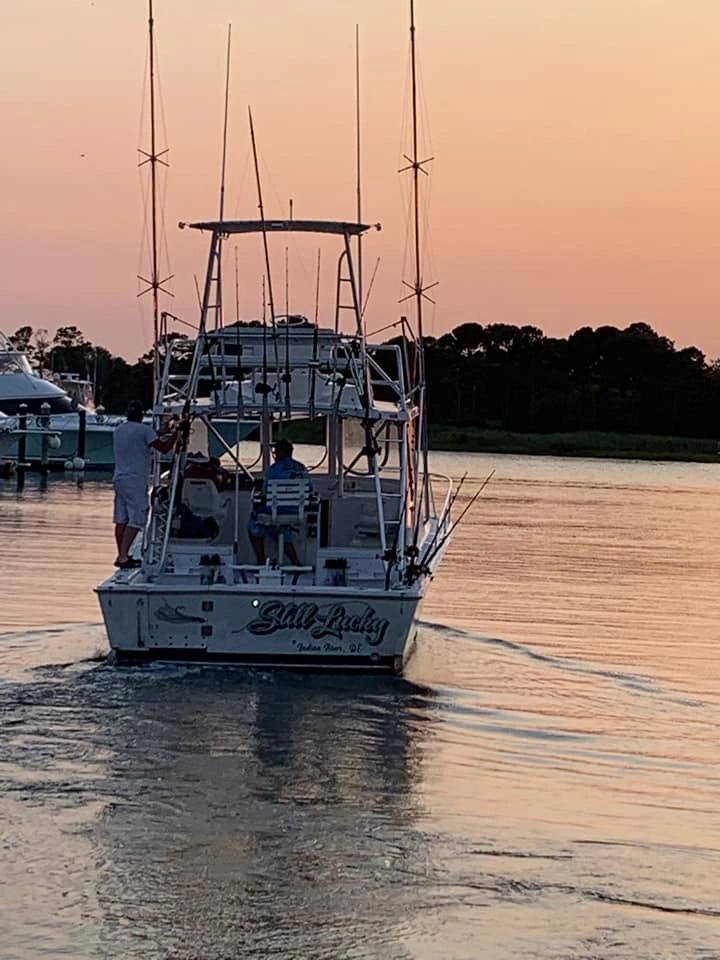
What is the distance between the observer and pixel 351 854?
32.4 feet

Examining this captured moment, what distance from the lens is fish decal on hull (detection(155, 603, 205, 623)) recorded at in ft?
49.4

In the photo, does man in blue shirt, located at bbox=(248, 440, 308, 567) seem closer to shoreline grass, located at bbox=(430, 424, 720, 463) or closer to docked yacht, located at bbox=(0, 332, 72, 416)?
docked yacht, located at bbox=(0, 332, 72, 416)

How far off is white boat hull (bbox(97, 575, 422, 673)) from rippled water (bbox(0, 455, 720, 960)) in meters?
0.21

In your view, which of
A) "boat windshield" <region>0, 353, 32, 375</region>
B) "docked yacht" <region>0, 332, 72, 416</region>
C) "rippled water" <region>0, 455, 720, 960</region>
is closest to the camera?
"rippled water" <region>0, 455, 720, 960</region>

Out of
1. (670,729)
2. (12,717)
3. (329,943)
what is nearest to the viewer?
(329,943)

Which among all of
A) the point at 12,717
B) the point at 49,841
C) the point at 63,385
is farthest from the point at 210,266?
the point at 63,385


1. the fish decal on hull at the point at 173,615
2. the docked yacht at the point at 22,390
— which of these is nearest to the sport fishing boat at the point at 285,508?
the fish decal on hull at the point at 173,615

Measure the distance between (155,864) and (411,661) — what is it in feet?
25.5

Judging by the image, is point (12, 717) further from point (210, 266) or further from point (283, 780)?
point (210, 266)

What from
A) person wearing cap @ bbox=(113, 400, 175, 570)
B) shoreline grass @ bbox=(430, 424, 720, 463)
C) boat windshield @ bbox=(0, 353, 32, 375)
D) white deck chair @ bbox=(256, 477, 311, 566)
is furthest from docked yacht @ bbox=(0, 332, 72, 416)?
white deck chair @ bbox=(256, 477, 311, 566)

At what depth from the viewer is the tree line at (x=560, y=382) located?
358 feet

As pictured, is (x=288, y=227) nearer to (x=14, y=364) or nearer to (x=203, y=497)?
(x=203, y=497)

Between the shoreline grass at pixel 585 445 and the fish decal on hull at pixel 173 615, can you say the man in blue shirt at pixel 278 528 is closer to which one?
the fish decal on hull at pixel 173 615

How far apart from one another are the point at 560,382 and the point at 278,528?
9985 cm
